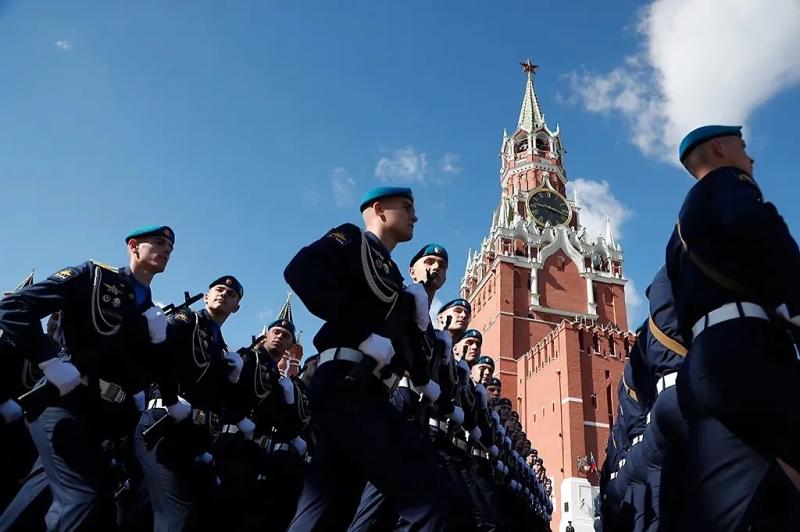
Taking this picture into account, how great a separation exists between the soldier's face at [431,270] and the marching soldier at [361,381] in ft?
3.76

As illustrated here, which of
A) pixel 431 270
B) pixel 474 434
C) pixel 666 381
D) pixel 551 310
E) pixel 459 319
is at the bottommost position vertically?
pixel 666 381

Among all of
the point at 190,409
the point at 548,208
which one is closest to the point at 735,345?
the point at 190,409

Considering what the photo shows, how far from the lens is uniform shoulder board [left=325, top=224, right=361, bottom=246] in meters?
3.24

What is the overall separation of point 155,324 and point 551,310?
49139 millimetres

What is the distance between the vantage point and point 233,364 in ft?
18.4

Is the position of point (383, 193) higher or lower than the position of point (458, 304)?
lower

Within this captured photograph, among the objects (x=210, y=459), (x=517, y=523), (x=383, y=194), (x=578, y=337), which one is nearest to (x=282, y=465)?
(x=210, y=459)

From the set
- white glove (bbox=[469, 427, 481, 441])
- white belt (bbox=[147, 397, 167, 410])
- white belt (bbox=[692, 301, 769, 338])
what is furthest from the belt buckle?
white glove (bbox=[469, 427, 481, 441])

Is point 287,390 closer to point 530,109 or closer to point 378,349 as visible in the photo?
point 378,349

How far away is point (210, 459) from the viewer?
5.25 meters

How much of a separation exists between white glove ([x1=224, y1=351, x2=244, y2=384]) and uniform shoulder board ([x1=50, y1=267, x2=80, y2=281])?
70.9 inches

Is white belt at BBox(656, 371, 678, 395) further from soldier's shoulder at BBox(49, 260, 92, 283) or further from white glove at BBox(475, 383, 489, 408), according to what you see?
soldier's shoulder at BBox(49, 260, 92, 283)

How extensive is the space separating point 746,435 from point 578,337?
4122 cm

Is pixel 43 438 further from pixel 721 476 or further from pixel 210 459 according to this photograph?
pixel 721 476
